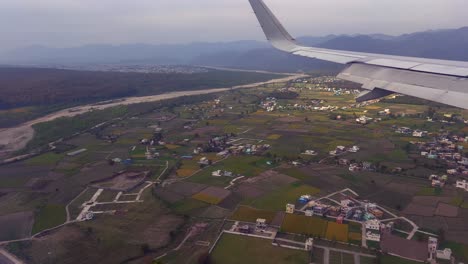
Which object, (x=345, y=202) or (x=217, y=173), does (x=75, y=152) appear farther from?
(x=345, y=202)

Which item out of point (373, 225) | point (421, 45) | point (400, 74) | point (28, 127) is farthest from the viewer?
point (421, 45)

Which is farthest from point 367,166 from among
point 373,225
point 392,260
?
point 392,260

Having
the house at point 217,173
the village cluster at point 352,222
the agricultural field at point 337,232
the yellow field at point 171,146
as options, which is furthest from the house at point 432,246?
the yellow field at point 171,146

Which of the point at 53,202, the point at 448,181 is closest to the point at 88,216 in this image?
the point at 53,202

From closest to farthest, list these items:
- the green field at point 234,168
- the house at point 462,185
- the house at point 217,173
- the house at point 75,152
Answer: the house at point 462,185
the green field at point 234,168
the house at point 217,173
the house at point 75,152

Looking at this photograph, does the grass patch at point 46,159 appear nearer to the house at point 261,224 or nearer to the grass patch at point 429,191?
the house at point 261,224
